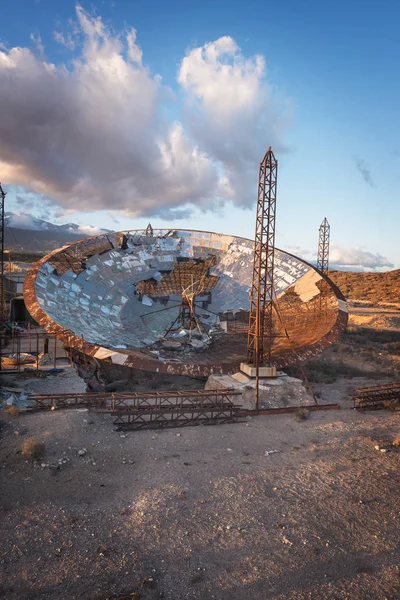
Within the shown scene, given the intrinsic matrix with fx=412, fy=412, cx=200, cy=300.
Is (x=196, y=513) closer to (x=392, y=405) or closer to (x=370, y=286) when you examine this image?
(x=392, y=405)

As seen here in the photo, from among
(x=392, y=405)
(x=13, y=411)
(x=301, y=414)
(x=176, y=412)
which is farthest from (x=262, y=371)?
(x=13, y=411)

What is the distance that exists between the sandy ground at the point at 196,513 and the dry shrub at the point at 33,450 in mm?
279

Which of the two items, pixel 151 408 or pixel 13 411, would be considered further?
pixel 151 408

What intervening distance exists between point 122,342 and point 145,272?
26.4ft

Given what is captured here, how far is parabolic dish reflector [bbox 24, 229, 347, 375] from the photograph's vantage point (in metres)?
20.5

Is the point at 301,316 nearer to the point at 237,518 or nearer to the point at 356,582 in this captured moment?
the point at 237,518

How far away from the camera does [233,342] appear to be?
26156 millimetres

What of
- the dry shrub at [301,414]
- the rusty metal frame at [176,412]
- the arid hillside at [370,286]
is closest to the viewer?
the rusty metal frame at [176,412]

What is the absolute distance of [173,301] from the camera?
28625mm

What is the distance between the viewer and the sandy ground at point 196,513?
851 cm

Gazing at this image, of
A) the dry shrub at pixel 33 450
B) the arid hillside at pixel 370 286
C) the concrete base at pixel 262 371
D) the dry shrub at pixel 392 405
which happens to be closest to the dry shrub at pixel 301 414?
the concrete base at pixel 262 371

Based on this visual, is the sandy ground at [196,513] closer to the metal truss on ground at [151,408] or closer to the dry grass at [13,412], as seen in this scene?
the dry grass at [13,412]

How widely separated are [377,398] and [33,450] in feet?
55.2

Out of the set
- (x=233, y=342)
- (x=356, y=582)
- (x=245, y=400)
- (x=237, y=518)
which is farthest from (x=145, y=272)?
(x=356, y=582)
